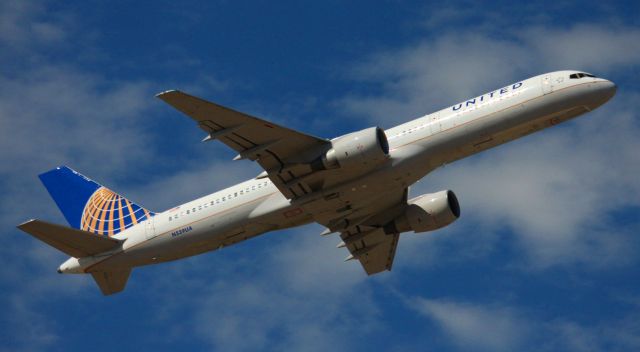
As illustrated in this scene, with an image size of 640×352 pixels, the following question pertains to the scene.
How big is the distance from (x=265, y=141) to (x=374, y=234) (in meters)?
13.0

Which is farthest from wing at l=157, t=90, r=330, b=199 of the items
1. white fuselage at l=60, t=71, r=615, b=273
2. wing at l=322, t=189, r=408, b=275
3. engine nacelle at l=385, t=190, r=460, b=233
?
engine nacelle at l=385, t=190, r=460, b=233

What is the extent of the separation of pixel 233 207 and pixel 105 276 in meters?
8.99

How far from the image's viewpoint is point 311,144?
52.6 meters

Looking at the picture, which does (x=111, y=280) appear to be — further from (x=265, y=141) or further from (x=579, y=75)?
(x=579, y=75)

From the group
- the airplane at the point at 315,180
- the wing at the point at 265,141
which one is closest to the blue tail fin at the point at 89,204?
the airplane at the point at 315,180

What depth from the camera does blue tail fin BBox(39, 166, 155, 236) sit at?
59750mm

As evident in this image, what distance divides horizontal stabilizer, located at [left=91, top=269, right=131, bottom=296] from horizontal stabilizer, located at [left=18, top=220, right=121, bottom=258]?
172 centimetres

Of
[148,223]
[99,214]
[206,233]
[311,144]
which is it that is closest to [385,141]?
[311,144]

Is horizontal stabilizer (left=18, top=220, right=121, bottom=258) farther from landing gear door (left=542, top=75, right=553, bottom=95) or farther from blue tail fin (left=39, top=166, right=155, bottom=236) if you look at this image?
landing gear door (left=542, top=75, right=553, bottom=95)

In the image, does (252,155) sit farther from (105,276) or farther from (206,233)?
(105,276)

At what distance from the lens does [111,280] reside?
58594mm

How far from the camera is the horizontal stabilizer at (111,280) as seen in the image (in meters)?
58.2

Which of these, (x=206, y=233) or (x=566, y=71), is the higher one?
(x=566, y=71)

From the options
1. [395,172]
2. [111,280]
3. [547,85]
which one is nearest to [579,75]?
[547,85]
